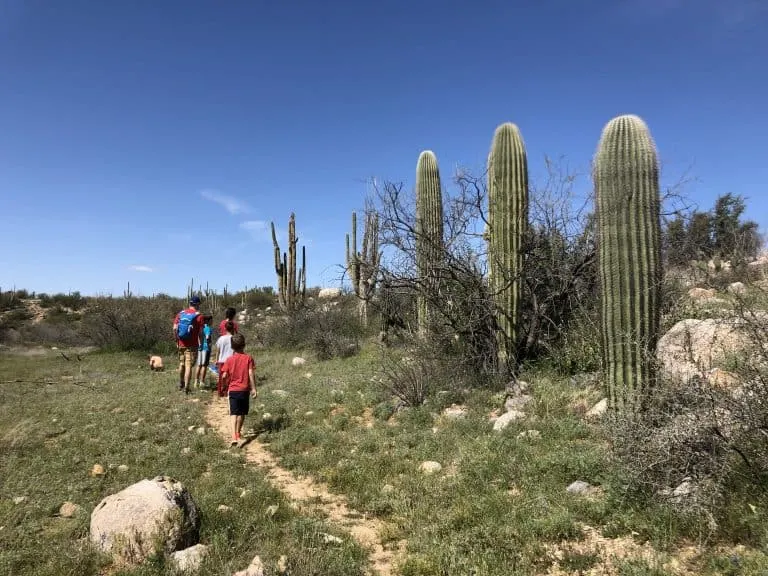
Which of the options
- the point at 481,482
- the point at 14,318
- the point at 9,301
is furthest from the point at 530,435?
the point at 9,301

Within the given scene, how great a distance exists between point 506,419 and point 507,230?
3.06 meters

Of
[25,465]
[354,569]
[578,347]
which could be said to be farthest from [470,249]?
[25,465]

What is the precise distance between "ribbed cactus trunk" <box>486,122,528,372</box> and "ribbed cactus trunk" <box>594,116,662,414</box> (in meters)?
2.09

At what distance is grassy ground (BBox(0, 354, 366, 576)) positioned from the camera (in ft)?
11.3

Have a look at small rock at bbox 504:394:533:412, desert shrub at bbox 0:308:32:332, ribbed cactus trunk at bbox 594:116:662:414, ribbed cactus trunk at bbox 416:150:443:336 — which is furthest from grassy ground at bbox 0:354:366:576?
desert shrub at bbox 0:308:32:332

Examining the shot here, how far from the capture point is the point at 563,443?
16.2 feet

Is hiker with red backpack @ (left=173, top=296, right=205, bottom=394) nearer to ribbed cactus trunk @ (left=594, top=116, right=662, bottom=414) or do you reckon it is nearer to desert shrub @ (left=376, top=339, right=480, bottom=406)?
desert shrub @ (left=376, top=339, right=480, bottom=406)

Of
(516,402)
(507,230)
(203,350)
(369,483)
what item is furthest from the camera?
(203,350)

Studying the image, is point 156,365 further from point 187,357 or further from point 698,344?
point 698,344

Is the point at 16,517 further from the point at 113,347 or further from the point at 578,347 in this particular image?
the point at 113,347

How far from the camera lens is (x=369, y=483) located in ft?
16.0

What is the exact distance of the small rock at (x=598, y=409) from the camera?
546cm

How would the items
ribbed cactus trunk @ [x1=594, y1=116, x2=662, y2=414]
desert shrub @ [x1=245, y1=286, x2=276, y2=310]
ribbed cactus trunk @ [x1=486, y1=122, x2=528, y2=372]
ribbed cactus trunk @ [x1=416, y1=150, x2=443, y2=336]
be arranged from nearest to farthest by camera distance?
ribbed cactus trunk @ [x1=594, y1=116, x2=662, y2=414] < ribbed cactus trunk @ [x1=486, y1=122, x2=528, y2=372] < ribbed cactus trunk @ [x1=416, y1=150, x2=443, y2=336] < desert shrub @ [x1=245, y1=286, x2=276, y2=310]

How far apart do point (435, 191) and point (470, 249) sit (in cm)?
233
